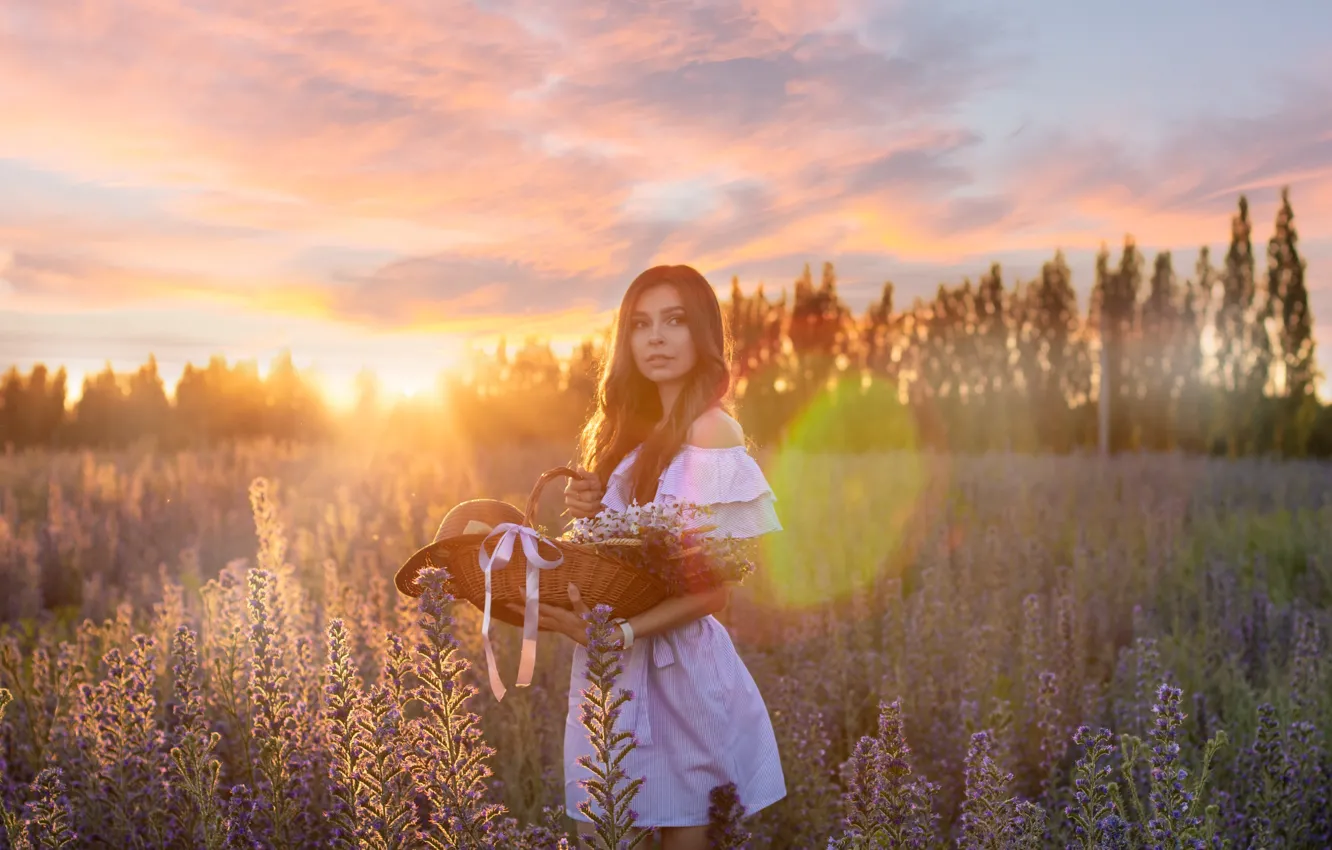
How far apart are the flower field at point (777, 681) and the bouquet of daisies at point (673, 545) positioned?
32cm

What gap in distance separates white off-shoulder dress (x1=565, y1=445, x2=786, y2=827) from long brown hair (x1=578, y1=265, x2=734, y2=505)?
14cm

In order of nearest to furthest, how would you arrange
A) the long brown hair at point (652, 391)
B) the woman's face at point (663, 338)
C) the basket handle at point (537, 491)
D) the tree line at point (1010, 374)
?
the basket handle at point (537, 491), the long brown hair at point (652, 391), the woman's face at point (663, 338), the tree line at point (1010, 374)

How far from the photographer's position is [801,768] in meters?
3.43

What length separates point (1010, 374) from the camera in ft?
124

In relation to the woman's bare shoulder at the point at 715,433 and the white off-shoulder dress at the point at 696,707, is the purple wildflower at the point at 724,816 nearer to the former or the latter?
the white off-shoulder dress at the point at 696,707

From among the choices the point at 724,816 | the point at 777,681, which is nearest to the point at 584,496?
the point at 724,816

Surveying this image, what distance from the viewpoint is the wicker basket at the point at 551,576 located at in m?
2.13

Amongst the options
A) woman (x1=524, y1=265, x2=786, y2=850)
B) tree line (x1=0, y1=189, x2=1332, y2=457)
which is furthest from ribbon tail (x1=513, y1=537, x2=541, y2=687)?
tree line (x1=0, y1=189, x2=1332, y2=457)

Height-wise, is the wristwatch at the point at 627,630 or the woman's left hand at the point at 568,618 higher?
the woman's left hand at the point at 568,618

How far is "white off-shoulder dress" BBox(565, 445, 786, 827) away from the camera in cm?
250

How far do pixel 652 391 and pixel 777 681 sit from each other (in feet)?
7.25

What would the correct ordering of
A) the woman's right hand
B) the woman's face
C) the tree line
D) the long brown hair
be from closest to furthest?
the woman's right hand < the long brown hair < the woman's face < the tree line

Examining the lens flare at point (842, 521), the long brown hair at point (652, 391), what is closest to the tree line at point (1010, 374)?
the lens flare at point (842, 521)

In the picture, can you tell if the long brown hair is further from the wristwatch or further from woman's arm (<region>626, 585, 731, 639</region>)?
the wristwatch
